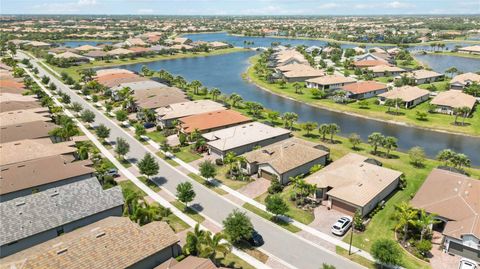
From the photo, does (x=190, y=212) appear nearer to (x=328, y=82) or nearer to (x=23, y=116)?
(x=23, y=116)

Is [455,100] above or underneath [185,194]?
above

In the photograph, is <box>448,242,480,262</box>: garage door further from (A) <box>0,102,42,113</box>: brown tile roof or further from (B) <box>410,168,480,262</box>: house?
(A) <box>0,102,42,113</box>: brown tile roof

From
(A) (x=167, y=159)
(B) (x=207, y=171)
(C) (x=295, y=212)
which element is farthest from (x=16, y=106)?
(C) (x=295, y=212)

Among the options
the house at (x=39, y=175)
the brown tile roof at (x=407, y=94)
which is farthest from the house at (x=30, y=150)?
the brown tile roof at (x=407, y=94)

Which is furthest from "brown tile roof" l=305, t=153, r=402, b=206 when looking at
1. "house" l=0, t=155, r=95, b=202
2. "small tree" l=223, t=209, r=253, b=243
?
"house" l=0, t=155, r=95, b=202

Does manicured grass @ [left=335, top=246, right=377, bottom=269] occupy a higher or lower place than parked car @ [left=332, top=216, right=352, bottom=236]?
lower

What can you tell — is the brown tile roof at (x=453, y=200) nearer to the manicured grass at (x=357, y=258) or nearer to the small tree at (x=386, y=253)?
the small tree at (x=386, y=253)
